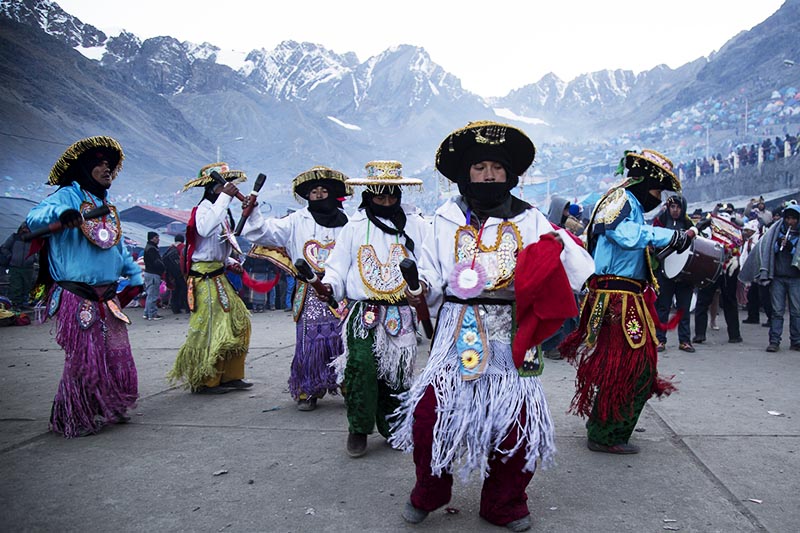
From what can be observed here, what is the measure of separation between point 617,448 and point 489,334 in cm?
167

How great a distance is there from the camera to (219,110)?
9562 cm

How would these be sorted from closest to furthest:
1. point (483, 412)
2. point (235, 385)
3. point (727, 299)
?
point (483, 412)
point (235, 385)
point (727, 299)

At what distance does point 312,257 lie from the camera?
5.71 m

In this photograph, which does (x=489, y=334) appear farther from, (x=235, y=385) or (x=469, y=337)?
(x=235, y=385)

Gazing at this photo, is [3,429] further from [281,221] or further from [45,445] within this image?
[281,221]

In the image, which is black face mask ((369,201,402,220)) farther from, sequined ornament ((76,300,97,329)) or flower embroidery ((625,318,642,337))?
sequined ornament ((76,300,97,329))

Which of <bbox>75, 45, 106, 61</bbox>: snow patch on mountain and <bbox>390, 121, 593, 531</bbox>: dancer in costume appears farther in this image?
<bbox>75, 45, 106, 61</bbox>: snow patch on mountain

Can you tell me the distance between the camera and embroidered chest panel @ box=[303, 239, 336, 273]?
571cm

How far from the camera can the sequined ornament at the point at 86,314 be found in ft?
15.9

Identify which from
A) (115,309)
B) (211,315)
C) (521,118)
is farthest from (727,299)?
(521,118)

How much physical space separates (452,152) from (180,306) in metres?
12.8

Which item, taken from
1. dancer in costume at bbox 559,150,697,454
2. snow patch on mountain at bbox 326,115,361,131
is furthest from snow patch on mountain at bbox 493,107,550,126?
dancer in costume at bbox 559,150,697,454

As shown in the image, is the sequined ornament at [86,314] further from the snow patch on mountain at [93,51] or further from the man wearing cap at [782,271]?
the snow patch on mountain at [93,51]

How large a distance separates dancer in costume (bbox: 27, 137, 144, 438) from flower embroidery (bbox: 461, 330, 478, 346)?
10.2 feet
